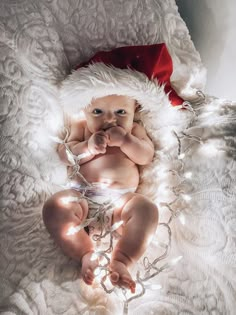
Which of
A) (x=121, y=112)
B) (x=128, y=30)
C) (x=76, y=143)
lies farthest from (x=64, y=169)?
(x=128, y=30)

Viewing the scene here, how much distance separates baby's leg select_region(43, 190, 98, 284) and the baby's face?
0.21 m

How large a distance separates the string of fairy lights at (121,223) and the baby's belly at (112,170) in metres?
0.03

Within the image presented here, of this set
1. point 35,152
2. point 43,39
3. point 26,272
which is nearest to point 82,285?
point 26,272

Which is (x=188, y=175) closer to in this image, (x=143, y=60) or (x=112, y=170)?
(x=112, y=170)

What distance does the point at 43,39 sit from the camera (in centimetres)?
117

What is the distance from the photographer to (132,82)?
111 cm

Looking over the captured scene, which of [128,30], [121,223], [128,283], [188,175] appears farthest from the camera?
[128,30]

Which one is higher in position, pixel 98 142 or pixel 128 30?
pixel 128 30

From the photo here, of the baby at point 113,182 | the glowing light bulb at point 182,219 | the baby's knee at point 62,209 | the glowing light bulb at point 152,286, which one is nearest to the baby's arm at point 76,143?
the baby at point 113,182

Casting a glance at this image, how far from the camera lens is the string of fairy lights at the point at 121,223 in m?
0.89

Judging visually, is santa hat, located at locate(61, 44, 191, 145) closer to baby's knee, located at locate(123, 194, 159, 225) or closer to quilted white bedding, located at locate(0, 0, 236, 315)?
quilted white bedding, located at locate(0, 0, 236, 315)

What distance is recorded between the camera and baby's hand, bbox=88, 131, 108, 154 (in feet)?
3.54

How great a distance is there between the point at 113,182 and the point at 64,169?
121 millimetres

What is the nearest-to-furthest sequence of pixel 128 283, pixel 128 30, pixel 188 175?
pixel 128 283, pixel 188 175, pixel 128 30
